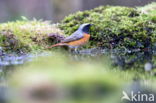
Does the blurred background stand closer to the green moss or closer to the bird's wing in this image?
the green moss

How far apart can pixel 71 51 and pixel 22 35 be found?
1.06 metres

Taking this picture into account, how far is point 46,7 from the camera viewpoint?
19.9m

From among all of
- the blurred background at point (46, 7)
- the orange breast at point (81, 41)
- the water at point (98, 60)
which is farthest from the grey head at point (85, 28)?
the blurred background at point (46, 7)

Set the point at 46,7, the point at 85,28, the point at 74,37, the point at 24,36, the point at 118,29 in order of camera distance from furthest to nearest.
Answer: the point at 46,7 < the point at 118,29 < the point at 24,36 < the point at 85,28 < the point at 74,37

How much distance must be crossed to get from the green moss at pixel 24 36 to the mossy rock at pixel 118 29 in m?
0.57

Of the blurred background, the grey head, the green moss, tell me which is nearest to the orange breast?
the grey head

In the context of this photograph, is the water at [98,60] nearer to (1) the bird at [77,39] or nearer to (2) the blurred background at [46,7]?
(1) the bird at [77,39]

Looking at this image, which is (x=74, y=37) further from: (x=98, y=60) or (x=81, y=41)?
(x=98, y=60)

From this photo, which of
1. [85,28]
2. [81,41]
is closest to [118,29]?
[85,28]

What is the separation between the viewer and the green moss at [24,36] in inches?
316

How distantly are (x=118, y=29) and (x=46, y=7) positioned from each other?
1158 cm

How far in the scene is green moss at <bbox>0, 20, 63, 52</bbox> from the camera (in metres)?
8.02

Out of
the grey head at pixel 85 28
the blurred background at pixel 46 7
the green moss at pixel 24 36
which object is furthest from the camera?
the blurred background at pixel 46 7

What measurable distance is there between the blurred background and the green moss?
9241 millimetres
